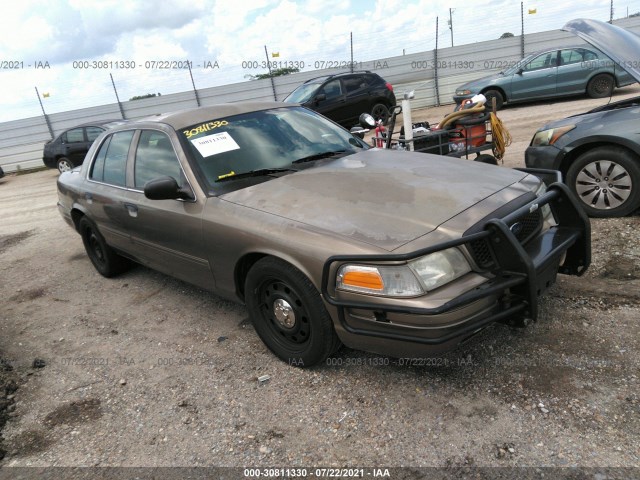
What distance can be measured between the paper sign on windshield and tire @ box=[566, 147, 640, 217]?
328cm

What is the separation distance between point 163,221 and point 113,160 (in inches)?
50.1

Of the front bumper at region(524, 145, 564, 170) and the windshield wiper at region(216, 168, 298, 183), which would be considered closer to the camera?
the windshield wiper at region(216, 168, 298, 183)

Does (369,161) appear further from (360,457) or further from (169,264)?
(360,457)

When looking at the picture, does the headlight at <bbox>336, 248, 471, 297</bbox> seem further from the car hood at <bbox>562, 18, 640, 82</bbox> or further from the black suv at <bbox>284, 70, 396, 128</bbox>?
the black suv at <bbox>284, 70, 396, 128</bbox>

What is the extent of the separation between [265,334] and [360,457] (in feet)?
3.61

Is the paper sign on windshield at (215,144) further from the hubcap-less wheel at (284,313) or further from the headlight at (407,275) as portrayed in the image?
the headlight at (407,275)

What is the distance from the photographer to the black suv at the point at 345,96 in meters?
13.2

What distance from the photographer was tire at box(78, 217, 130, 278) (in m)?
4.92

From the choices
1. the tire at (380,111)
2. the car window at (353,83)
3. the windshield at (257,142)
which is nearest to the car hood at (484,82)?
the tire at (380,111)

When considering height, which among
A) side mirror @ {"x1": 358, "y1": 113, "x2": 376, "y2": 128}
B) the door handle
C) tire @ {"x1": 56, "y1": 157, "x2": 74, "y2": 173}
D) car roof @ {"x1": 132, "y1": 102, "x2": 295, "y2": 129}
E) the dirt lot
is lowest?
the dirt lot

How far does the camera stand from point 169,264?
150 inches

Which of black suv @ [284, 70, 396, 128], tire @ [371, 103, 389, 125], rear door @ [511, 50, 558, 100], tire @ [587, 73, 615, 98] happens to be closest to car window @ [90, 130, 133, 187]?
black suv @ [284, 70, 396, 128]

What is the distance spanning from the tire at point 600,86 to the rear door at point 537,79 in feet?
2.98

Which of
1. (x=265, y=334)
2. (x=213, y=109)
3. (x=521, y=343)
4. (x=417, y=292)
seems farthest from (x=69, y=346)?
Answer: (x=521, y=343)
